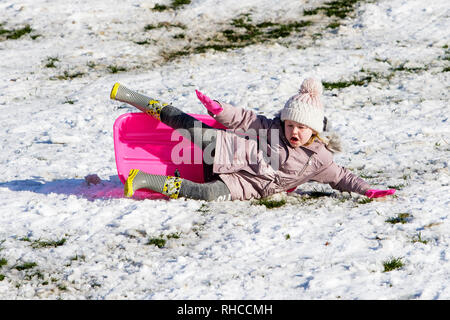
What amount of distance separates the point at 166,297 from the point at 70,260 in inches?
29.7

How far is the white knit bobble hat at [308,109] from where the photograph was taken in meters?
4.18

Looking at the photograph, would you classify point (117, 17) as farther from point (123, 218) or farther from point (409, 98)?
point (123, 218)

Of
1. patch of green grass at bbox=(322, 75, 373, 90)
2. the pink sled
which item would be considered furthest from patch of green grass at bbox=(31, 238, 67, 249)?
patch of green grass at bbox=(322, 75, 373, 90)

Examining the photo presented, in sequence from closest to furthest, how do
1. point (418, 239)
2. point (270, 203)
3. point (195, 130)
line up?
1. point (418, 239)
2. point (270, 203)
3. point (195, 130)

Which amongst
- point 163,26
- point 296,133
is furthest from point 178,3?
point 296,133

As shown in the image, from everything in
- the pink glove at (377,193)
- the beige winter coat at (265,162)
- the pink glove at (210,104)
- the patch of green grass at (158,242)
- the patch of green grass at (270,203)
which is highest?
the pink glove at (210,104)

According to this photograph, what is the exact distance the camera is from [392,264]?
3.29 metres

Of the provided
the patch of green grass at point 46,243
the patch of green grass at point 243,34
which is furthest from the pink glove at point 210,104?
the patch of green grass at point 243,34

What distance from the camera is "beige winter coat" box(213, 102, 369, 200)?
435 cm

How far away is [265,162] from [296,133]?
1.10 ft

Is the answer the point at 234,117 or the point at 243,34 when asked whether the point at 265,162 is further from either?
the point at 243,34

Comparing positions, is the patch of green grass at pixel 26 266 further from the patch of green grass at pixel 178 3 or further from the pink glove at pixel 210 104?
the patch of green grass at pixel 178 3

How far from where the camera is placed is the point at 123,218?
396 centimetres

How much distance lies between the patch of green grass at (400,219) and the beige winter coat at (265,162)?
431 mm
